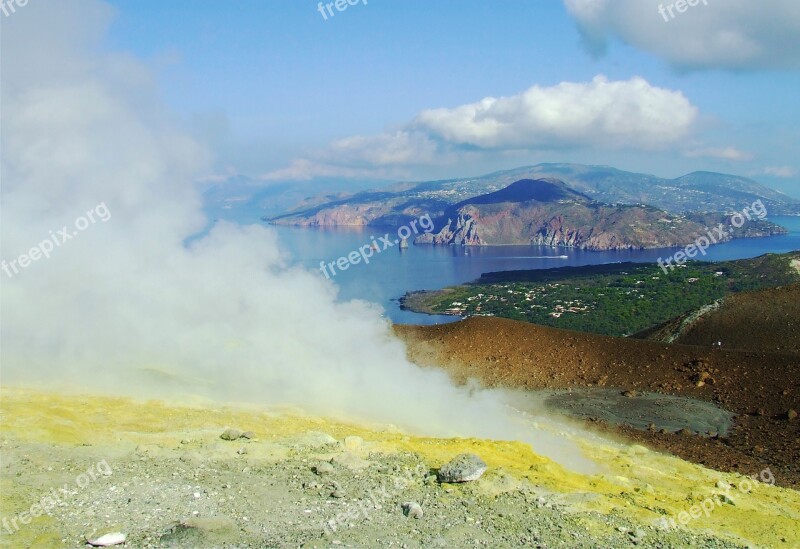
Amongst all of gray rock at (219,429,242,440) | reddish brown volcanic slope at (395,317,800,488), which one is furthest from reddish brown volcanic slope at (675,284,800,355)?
gray rock at (219,429,242,440)

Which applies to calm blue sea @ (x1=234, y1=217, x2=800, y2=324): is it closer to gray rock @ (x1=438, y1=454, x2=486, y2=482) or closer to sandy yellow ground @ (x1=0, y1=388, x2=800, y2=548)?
sandy yellow ground @ (x1=0, y1=388, x2=800, y2=548)

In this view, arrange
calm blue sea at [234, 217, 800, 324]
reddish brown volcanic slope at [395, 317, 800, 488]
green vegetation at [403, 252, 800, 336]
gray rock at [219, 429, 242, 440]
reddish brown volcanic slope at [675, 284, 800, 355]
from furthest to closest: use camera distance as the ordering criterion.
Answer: calm blue sea at [234, 217, 800, 324] → green vegetation at [403, 252, 800, 336] → reddish brown volcanic slope at [675, 284, 800, 355] → reddish brown volcanic slope at [395, 317, 800, 488] → gray rock at [219, 429, 242, 440]

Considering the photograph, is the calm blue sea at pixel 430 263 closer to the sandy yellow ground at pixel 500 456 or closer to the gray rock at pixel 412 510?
the sandy yellow ground at pixel 500 456

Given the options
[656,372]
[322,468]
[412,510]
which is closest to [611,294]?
[656,372]

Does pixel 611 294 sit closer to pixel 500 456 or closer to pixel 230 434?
pixel 500 456

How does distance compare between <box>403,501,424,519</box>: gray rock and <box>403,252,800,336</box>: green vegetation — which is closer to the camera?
<box>403,501,424,519</box>: gray rock

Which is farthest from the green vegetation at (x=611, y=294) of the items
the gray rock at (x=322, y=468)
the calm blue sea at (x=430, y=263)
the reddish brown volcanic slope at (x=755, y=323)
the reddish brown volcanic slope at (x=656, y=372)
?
the gray rock at (x=322, y=468)

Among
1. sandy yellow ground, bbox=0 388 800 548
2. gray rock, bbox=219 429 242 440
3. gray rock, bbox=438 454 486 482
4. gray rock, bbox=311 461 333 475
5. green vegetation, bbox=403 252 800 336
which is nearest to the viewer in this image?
sandy yellow ground, bbox=0 388 800 548
